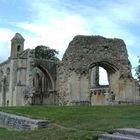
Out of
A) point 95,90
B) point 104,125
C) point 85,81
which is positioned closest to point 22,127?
point 104,125

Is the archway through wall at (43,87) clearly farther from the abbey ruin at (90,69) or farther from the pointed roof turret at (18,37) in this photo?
the abbey ruin at (90,69)

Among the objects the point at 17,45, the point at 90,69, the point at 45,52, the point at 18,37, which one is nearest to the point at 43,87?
the point at 17,45

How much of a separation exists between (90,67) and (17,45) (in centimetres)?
2157

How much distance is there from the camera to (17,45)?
196 ft

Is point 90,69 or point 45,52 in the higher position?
point 45,52

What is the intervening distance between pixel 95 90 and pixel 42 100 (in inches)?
280

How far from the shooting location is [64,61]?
40.1 meters

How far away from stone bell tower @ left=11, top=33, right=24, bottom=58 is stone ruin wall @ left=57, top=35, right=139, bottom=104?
1964cm

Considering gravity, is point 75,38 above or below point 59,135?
above

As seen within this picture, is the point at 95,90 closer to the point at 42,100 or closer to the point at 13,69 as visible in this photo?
the point at 42,100

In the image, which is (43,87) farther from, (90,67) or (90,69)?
(90,67)

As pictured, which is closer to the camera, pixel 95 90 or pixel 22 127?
pixel 22 127

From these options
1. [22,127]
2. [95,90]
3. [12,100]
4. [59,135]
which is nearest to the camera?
[59,135]

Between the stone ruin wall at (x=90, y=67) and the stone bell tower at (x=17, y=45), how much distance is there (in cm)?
1964
